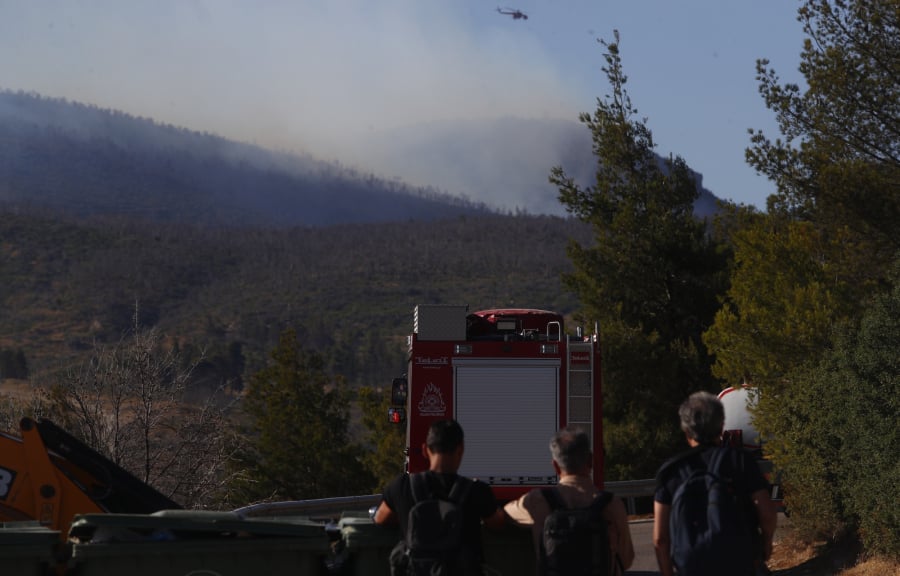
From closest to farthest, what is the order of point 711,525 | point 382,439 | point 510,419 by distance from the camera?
1. point 711,525
2. point 510,419
3. point 382,439

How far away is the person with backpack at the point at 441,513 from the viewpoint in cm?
589

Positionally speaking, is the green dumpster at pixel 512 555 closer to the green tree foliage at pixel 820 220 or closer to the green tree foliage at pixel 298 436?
the green tree foliage at pixel 820 220

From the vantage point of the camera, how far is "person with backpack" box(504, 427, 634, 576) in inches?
232

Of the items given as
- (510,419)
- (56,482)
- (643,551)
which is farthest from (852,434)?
(56,482)

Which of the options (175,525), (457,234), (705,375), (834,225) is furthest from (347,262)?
(175,525)

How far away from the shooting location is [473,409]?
14016mm

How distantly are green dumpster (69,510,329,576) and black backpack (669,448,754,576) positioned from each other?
2.20 m

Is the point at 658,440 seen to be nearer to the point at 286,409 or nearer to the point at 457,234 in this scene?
the point at 286,409

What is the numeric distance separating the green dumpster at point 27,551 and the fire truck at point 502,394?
7.64 m

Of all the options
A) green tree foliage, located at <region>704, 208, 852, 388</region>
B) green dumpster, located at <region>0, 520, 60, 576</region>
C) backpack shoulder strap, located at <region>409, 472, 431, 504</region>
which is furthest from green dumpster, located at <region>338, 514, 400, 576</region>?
green tree foliage, located at <region>704, 208, 852, 388</region>

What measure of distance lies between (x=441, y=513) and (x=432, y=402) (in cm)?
817

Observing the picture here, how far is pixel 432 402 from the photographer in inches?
554

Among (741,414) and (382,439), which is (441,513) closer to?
(741,414)

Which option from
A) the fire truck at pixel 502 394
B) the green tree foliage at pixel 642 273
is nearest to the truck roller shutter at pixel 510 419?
the fire truck at pixel 502 394
